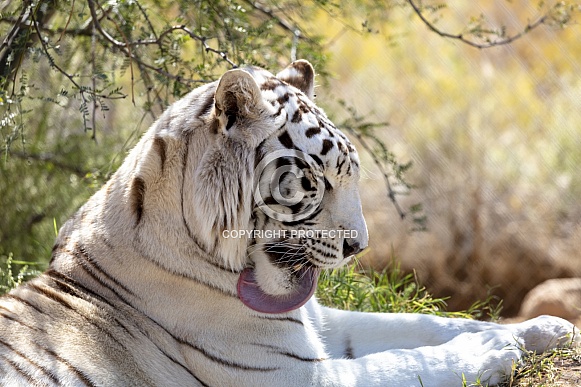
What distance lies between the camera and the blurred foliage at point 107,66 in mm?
3209

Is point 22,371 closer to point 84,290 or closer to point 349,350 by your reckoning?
point 84,290

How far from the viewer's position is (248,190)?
7.89ft

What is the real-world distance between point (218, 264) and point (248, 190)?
0.91 ft

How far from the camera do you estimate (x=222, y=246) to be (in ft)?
8.05

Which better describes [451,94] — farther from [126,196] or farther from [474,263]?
[126,196]

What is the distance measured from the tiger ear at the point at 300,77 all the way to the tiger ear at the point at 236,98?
434mm

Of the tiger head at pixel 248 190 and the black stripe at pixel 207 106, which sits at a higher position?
the black stripe at pixel 207 106

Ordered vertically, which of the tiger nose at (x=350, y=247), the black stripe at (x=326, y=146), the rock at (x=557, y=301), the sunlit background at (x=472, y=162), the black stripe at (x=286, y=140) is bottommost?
the rock at (x=557, y=301)

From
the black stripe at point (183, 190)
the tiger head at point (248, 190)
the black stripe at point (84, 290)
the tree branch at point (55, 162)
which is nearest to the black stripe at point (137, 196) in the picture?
the tiger head at point (248, 190)

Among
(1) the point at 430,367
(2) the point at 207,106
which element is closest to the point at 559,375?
(1) the point at 430,367

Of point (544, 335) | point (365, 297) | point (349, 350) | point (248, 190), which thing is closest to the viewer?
point (248, 190)

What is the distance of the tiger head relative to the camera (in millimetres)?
2375

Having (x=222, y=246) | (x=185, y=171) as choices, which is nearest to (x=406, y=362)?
(x=222, y=246)

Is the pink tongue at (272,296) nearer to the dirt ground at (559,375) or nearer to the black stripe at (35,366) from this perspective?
the black stripe at (35,366)
